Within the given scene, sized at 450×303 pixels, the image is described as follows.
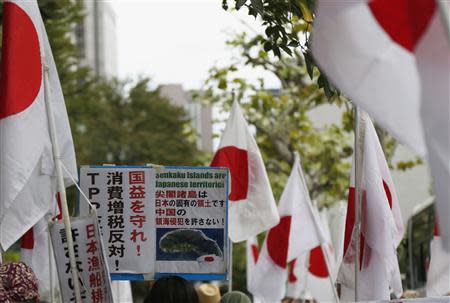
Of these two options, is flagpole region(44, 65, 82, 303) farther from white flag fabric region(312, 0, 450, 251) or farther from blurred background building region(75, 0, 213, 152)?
blurred background building region(75, 0, 213, 152)

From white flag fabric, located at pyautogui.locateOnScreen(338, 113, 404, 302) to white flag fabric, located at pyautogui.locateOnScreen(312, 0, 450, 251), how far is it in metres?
3.53

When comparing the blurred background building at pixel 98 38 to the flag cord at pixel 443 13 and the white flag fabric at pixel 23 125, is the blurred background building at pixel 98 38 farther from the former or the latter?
the flag cord at pixel 443 13

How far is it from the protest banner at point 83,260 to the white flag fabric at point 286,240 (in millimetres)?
5305

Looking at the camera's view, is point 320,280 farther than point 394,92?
Yes

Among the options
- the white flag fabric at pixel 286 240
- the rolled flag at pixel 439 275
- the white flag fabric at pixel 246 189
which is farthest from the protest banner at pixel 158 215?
the white flag fabric at pixel 286 240

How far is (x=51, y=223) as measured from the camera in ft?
23.0

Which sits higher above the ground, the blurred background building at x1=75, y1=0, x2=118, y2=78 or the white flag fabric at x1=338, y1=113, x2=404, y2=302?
the blurred background building at x1=75, y1=0, x2=118, y2=78

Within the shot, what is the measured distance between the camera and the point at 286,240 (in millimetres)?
12797

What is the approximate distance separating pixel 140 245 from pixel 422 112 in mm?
3747

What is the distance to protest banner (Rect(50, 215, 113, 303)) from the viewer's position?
6.94 meters

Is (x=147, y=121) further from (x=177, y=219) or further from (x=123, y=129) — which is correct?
(x=177, y=219)

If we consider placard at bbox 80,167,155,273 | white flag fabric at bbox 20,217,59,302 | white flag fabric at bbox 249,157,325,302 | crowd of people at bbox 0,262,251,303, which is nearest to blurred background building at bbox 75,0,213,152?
white flag fabric at bbox 249,157,325,302

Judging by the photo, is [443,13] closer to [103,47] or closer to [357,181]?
[357,181]

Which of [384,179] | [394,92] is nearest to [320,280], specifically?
[384,179]
